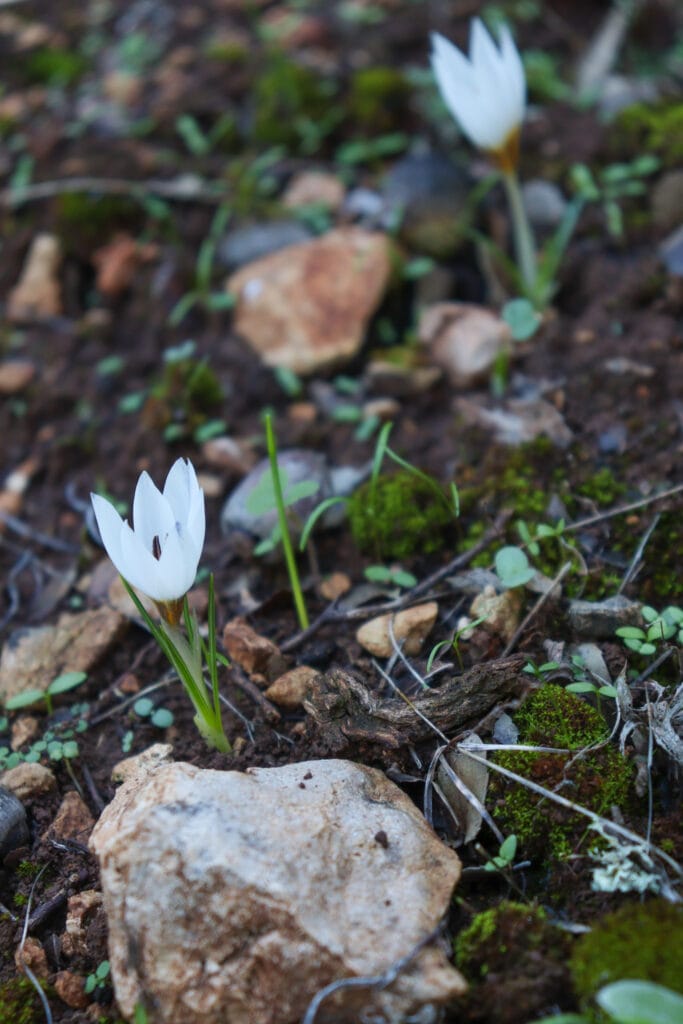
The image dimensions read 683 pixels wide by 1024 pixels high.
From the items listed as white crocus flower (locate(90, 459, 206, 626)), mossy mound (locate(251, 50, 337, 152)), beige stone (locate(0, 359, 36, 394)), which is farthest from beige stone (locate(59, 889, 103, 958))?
mossy mound (locate(251, 50, 337, 152))

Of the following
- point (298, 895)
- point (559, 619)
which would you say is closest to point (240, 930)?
point (298, 895)

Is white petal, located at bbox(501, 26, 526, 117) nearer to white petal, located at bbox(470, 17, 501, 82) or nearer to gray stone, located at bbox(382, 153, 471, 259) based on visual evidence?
white petal, located at bbox(470, 17, 501, 82)

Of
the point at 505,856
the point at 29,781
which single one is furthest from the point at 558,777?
the point at 29,781

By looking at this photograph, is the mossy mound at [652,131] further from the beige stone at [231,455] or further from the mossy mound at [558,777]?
the mossy mound at [558,777]

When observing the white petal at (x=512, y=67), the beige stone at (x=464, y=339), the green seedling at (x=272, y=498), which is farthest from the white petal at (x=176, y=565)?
the white petal at (x=512, y=67)

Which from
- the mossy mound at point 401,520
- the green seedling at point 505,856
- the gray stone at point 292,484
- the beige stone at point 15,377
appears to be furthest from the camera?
the beige stone at point 15,377

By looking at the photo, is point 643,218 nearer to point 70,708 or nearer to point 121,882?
point 70,708

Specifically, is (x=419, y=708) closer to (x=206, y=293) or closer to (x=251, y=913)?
(x=251, y=913)
